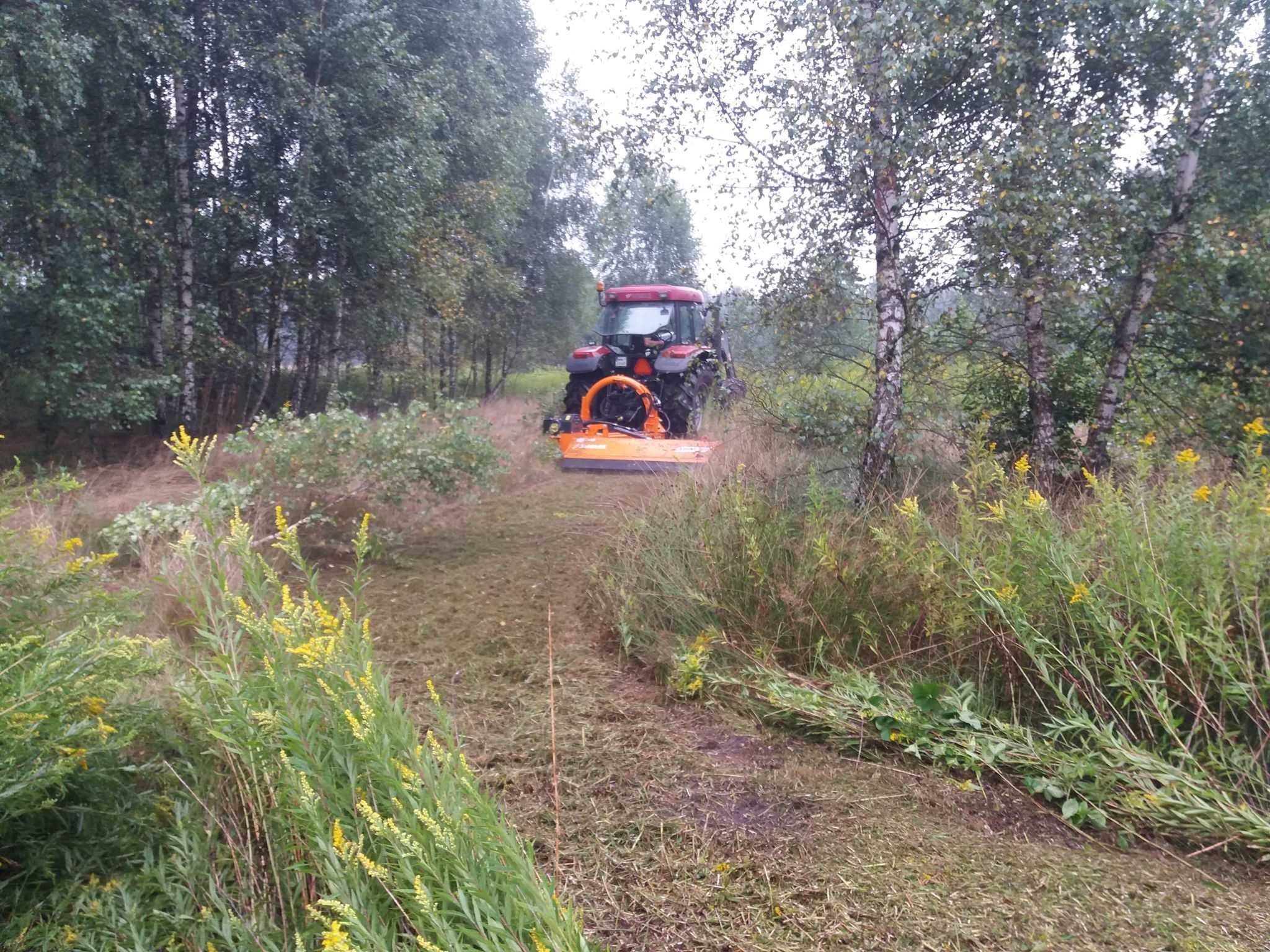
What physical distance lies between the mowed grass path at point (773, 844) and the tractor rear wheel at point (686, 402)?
6.86 m

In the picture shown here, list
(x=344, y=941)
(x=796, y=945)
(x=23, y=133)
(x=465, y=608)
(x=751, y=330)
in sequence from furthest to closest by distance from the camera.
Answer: (x=23, y=133) < (x=751, y=330) < (x=465, y=608) < (x=796, y=945) < (x=344, y=941)

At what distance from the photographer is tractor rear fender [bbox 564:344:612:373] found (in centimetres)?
1069

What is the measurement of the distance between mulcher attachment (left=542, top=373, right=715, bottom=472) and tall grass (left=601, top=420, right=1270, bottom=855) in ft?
10.8

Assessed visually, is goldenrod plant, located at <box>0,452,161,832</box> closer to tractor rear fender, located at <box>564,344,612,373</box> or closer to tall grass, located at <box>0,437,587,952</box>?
tall grass, located at <box>0,437,587,952</box>

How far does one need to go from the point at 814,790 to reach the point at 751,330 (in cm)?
Result: 475

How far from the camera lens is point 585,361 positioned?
10703mm

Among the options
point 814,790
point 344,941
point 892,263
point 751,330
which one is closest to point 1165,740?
point 814,790

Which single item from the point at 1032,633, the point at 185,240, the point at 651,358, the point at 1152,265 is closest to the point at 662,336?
the point at 651,358

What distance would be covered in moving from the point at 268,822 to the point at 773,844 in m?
1.24

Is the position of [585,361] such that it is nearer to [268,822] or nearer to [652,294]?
[652,294]

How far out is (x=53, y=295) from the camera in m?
8.09

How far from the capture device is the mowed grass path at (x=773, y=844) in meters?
1.83

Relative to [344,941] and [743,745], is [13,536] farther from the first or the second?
[743,745]

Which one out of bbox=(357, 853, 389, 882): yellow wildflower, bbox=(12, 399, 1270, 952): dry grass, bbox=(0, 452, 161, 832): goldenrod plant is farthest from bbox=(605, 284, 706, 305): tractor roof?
bbox=(357, 853, 389, 882): yellow wildflower
